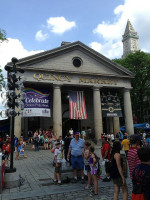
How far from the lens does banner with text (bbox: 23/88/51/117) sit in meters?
20.1

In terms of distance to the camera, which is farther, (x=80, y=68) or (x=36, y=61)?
(x=80, y=68)

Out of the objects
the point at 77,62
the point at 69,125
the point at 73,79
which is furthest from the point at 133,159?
the point at 69,125

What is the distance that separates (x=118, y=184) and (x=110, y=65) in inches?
925

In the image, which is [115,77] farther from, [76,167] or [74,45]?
[76,167]

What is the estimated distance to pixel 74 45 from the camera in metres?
25.0

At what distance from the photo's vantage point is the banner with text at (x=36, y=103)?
2011 centimetres

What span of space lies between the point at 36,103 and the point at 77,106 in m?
5.25

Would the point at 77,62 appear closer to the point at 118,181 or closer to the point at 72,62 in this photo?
the point at 72,62

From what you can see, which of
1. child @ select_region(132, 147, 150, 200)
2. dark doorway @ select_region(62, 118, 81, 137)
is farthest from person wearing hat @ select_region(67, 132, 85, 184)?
dark doorway @ select_region(62, 118, 81, 137)

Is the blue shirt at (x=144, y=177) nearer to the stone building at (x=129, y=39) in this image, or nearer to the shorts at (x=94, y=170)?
the shorts at (x=94, y=170)

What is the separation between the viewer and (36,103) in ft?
68.2

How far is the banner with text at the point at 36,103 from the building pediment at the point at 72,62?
2.95 meters

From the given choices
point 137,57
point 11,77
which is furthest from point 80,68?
point 11,77

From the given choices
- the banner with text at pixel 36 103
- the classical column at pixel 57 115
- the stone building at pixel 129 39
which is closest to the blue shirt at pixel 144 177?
the banner with text at pixel 36 103
